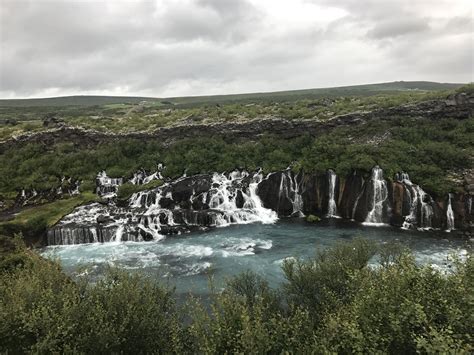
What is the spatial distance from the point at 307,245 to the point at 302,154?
25137 millimetres

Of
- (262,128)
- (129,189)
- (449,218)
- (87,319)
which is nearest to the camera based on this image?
(87,319)

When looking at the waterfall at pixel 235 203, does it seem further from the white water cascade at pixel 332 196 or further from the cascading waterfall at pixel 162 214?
the white water cascade at pixel 332 196

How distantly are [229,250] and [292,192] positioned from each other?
19.1m

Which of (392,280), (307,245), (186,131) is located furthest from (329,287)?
(186,131)

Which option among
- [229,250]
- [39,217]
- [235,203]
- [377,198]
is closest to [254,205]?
[235,203]

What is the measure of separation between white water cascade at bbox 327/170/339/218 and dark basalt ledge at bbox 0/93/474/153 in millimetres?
16357

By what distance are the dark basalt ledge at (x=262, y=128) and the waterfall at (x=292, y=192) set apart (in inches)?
613

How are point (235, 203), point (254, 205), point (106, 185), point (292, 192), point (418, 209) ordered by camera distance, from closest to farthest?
point (418, 209)
point (235, 203)
point (254, 205)
point (292, 192)
point (106, 185)

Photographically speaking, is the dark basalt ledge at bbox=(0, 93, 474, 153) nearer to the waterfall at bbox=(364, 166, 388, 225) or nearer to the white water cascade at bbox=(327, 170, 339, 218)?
the white water cascade at bbox=(327, 170, 339, 218)

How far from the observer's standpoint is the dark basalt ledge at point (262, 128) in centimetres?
5988

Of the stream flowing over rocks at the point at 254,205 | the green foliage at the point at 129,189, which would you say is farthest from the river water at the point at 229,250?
the green foliage at the point at 129,189

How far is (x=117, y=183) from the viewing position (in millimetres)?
61594

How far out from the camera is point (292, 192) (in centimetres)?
5375

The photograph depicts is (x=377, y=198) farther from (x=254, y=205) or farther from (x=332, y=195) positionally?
(x=254, y=205)
